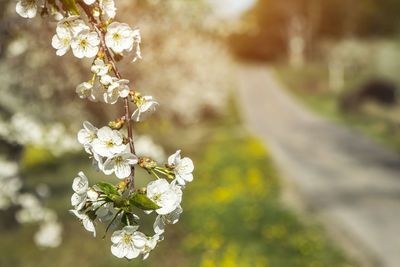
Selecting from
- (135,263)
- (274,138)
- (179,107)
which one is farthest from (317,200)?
(179,107)

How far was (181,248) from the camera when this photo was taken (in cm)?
707

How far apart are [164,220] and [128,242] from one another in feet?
0.32

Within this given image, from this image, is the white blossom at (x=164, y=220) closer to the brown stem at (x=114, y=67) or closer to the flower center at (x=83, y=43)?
the brown stem at (x=114, y=67)

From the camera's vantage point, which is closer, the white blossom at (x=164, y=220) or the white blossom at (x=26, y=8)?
the white blossom at (x=164, y=220)

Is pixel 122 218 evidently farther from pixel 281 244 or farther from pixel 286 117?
pixel 286 117

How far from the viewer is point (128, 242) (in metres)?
0.99

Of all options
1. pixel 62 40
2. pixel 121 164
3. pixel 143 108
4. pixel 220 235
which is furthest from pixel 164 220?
pixel 220 235

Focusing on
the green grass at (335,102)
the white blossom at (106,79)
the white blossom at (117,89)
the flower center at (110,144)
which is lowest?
the green grass at (335,102)

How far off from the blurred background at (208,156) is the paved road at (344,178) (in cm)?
4

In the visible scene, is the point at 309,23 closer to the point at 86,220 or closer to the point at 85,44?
the point at 85,44

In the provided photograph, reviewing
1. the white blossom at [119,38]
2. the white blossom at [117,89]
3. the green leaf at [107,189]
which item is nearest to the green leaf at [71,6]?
the white blossom at [119,38]

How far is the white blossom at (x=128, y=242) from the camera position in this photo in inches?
38.5

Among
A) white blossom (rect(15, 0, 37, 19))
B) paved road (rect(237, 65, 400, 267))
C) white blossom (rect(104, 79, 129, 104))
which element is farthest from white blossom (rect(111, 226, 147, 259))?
paved road (rect(237, 65, 400, 267))

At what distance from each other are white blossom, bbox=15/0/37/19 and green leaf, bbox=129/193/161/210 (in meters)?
0.60
